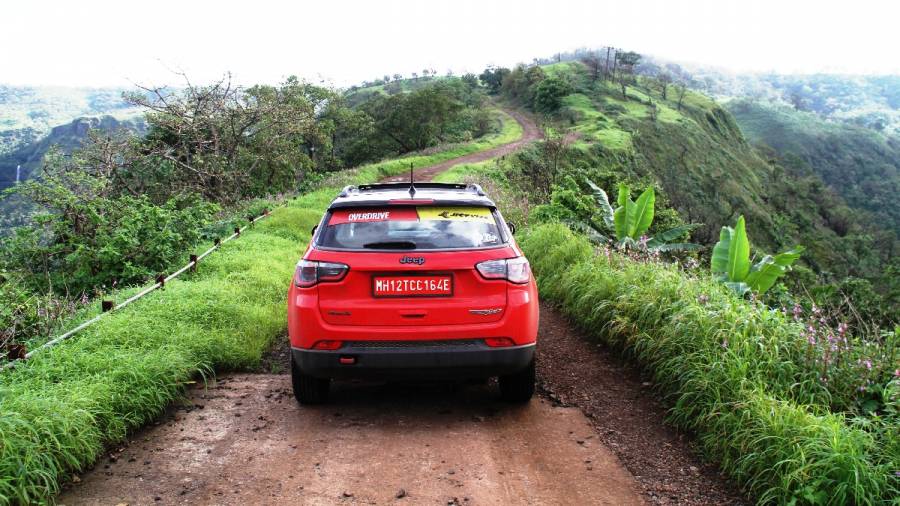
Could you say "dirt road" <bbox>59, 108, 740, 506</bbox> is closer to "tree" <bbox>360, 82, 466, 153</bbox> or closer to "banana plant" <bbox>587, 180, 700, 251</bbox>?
"banana plant" <bbox>587, 180, 700, 251</bbox>

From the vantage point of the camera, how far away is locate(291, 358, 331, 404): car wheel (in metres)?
4.71

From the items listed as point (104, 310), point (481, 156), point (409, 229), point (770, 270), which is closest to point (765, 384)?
point (409, 229)

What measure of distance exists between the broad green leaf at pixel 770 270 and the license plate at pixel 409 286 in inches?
197

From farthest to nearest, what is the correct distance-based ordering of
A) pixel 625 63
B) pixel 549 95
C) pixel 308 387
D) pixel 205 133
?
pixel 625 63 → pixel 549 95 → pixel 205 133 → pixel 308 387

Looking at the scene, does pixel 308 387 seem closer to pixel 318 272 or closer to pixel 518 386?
pixel 318 272

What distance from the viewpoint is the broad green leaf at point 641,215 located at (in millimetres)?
9953

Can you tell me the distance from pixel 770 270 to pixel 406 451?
18.3ft

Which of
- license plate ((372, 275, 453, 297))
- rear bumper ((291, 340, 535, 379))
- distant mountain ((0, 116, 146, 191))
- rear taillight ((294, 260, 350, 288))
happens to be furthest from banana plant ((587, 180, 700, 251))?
distant mountain ((0, 116, 146, 191))

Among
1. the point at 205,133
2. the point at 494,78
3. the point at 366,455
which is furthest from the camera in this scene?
the point at 494,78

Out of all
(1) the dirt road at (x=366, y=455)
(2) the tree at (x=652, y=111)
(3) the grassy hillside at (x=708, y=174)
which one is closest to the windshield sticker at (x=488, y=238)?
(1) the dirt road at (x=366, y=455)

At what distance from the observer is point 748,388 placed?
14.0ft

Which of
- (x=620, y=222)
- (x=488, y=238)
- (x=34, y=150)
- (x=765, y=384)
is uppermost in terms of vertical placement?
(x=488, y=238)

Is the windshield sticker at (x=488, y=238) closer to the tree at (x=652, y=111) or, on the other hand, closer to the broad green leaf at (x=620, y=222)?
the broad green leaf at (x=620, y=222)

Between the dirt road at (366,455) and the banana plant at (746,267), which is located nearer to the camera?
the dirt road at (366,455)
